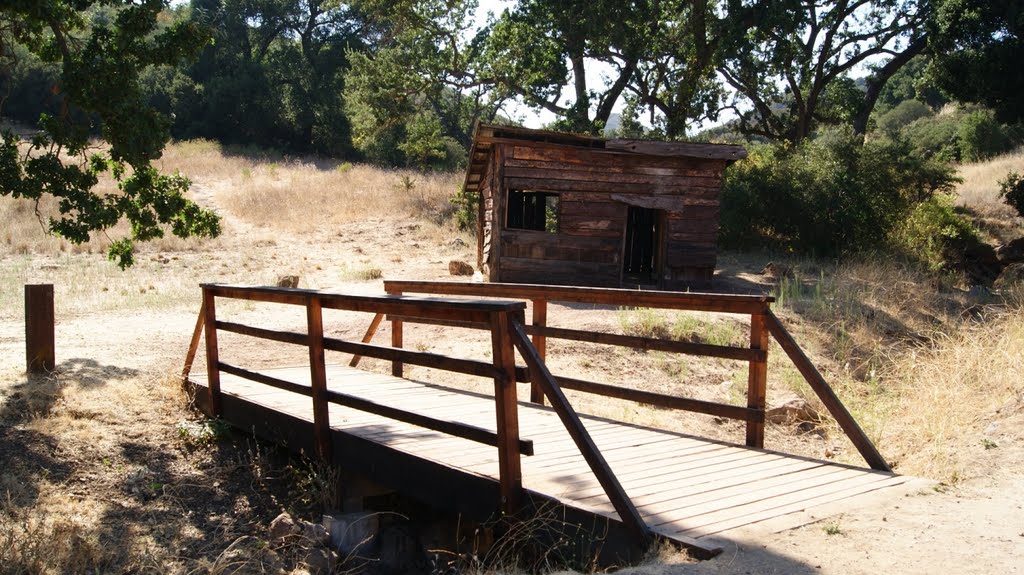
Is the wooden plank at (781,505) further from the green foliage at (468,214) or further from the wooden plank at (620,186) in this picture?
the green foliage at (468,214)

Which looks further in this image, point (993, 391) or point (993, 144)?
point (993, 144)

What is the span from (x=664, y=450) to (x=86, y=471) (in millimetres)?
4605

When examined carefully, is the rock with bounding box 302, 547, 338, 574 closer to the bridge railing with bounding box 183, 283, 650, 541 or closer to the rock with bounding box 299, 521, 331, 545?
the rock with bounding box 299, 521, 331, 545

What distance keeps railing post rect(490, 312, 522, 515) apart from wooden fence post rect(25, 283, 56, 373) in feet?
20.9

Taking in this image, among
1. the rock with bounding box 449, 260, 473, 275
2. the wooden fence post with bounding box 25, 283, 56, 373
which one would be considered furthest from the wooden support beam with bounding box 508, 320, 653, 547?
the rock with bounding box 449, 260, 473, 275

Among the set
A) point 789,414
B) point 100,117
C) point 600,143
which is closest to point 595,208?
point 600,143

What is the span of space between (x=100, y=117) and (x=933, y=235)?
18.9 metres

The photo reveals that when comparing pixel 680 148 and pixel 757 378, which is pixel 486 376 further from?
pixel 680 148

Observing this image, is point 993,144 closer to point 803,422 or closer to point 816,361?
point 816,361

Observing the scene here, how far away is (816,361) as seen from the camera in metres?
11.9

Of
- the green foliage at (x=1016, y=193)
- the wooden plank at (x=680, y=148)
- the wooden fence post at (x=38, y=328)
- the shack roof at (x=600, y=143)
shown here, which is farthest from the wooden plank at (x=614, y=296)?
the green foliage at (x=1016, y=193)

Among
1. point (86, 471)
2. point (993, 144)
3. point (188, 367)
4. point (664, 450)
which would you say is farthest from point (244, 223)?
point (993, 144)

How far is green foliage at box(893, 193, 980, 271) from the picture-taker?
20.5 metres

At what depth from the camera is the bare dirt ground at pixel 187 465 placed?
3.71 m
